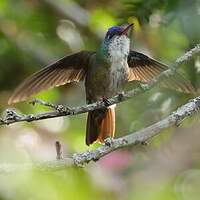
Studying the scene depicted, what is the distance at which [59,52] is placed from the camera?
5.02 m

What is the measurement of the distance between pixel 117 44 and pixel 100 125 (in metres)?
0.47

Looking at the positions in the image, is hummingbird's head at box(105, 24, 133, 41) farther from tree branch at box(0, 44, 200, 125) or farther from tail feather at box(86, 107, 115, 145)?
tree branch at box(0, 44, 200, 125)

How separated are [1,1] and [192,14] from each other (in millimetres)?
2548

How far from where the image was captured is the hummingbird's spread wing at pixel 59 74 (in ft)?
12.0

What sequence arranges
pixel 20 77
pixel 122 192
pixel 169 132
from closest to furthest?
pixel 122 192
pixel 169 132
pixel 20 77

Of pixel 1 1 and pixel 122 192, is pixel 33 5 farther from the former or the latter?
A: pixel 122 192

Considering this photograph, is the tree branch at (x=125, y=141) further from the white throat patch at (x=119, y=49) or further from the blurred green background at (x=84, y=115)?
the white throat patch at (x=119, y=49)

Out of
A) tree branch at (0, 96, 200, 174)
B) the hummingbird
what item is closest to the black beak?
the hummingbird

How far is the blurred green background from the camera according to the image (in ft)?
3.99

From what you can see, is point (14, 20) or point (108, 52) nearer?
point (108, 52)

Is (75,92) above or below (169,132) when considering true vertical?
above

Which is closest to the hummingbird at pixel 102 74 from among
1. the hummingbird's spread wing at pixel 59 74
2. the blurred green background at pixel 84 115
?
the hummingbird's spread wing at pixel 59 74

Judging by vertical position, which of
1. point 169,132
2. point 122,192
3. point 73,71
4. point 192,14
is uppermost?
point 73,71

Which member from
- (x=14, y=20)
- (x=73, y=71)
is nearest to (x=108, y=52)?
(x=73, y=71)
